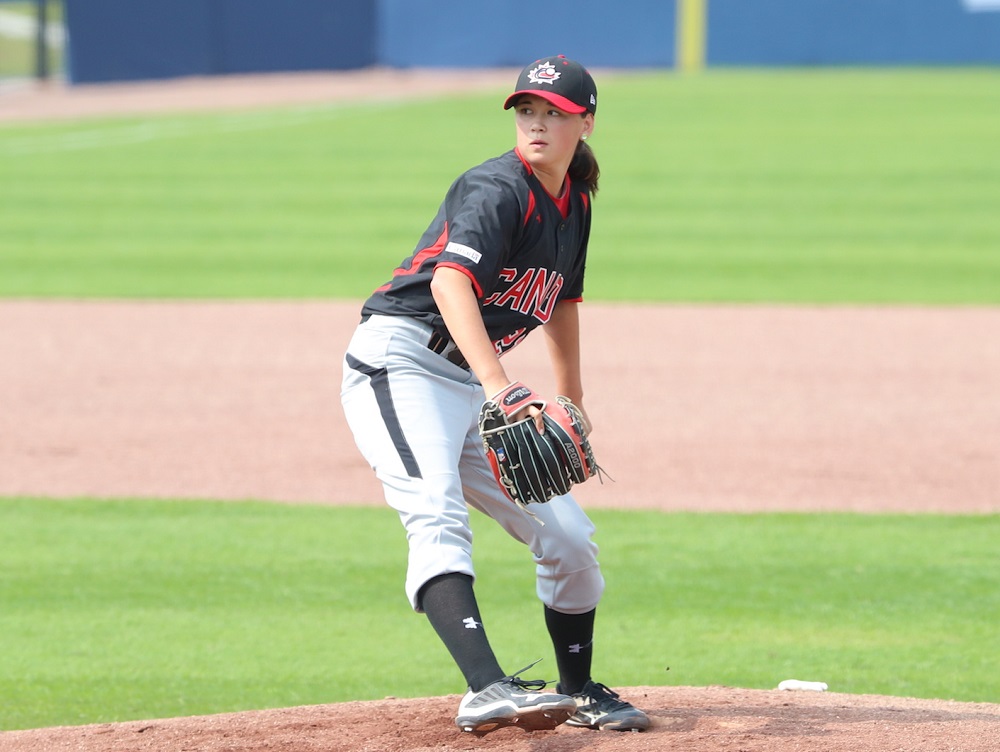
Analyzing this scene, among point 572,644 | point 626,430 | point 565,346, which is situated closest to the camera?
point 572,644

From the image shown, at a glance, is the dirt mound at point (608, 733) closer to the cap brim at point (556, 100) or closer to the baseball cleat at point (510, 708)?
the baseball cleat at point (510, 708)

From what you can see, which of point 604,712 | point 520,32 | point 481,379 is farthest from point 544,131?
point 520,32

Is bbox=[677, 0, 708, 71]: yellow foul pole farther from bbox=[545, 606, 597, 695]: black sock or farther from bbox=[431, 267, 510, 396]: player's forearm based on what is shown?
bbox=[431, 267, 510, 396]: player's forearm

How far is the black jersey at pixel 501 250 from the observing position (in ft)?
11.6

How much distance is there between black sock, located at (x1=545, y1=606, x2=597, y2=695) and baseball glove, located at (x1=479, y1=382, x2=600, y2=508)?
20.3 inches

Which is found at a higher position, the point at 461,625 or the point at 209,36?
the point at 209,36

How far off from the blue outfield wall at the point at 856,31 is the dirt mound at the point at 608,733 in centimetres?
3088

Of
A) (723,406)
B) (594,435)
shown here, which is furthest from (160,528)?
(723,406)

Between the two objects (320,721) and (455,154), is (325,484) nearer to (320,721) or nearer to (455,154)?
(320,721)

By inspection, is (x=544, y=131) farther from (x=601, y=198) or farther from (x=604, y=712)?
(x=601, y=198)

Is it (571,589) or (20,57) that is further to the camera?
(20,57)

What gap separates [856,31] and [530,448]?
31820 millimetres

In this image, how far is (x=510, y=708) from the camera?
3.29 m

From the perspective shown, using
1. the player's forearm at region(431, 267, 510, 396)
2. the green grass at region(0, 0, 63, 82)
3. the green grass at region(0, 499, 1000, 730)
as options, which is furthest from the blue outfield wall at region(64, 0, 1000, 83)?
the player's forearm at region(431, 267, 510, 396)
